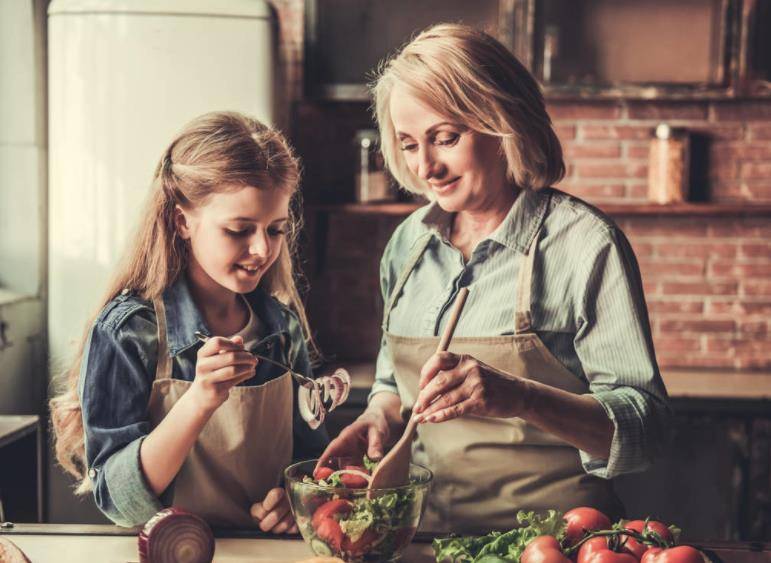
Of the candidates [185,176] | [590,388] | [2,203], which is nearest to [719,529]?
[590,388]

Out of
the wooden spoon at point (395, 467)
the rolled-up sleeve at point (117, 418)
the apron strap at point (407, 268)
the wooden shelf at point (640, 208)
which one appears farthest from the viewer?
the wooden shelf at point (640, 208)

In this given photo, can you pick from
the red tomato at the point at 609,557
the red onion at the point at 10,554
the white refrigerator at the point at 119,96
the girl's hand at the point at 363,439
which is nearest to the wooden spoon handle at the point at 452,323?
the girl's hand at the point at 363,439

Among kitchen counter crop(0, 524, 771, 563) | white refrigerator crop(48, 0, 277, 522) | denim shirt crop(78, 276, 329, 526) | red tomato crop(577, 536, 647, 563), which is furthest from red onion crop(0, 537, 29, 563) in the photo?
white refrigerator crop(48, 0, 277, 522)

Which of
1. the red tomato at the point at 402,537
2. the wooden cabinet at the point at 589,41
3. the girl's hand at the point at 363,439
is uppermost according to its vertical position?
the wooden cabinet at the point at 589,41

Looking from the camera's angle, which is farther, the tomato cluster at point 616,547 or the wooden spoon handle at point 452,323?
the wooden spoon handle at point 452,323

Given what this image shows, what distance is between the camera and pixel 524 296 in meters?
1.54

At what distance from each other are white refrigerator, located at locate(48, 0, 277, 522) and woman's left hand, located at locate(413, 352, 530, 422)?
1.61 meters

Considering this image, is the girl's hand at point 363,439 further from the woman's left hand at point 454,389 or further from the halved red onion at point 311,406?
the woman's left hand at point 454,389

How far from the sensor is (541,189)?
1615 mm

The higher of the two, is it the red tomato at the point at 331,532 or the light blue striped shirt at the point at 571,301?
the light blue striped shirt at the point at 571,301

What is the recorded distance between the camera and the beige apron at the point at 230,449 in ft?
4.69

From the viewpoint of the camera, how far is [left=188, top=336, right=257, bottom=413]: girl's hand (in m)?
1.23

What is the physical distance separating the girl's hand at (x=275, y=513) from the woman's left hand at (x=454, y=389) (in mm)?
277

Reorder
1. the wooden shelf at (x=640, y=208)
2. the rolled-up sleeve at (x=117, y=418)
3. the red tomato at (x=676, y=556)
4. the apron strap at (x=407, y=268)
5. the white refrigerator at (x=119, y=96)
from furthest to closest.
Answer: the wooden shelf at (x=640, y=208), the white refrigerator at (x=119, y=96), the apron strap at (x=407, y=268), the rolled-up sleeve at (x=117, y=418), the red tomato at (x=676, y=556)
